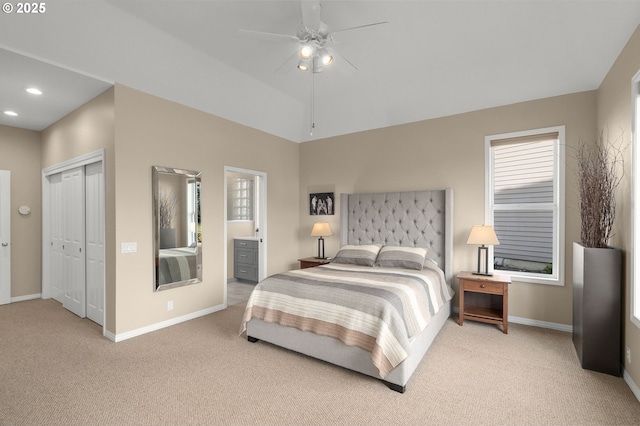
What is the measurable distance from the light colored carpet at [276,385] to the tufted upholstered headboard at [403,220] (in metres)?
1.31

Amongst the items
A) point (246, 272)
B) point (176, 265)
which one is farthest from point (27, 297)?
point (246, 272)

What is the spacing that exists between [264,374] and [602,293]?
10.0ft

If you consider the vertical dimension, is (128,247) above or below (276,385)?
above

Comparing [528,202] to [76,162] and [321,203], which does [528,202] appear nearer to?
[321,203]

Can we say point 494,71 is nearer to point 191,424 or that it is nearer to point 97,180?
point 191,424

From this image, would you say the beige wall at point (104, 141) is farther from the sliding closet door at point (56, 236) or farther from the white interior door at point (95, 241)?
the sliding closet door at point (56, 236)

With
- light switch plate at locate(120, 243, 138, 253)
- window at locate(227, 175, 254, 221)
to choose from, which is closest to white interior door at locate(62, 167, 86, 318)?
light switch plate at locate(120, 243, 138, 253)

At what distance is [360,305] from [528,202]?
2.92 m

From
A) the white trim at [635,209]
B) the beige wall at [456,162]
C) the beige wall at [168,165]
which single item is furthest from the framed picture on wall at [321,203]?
the white trim at [635,209]

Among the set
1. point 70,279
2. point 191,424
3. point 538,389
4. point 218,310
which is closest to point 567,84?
point 538,389

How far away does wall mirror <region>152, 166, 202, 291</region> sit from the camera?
3.77 metres

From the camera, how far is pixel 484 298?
4.14 meters

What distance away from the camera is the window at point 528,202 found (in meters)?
3.76

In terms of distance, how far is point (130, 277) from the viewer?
3.54 m
